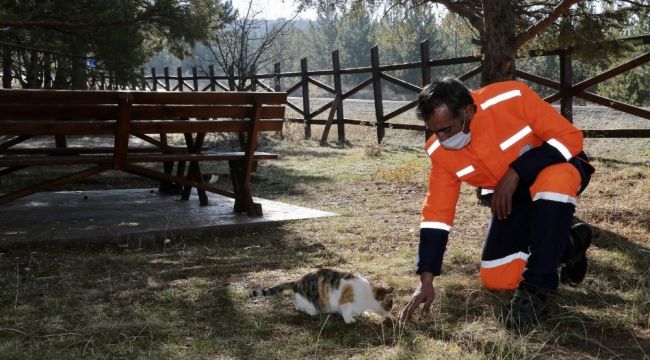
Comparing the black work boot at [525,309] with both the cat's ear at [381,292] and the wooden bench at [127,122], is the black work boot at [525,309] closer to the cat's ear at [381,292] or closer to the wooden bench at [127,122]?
the cat's ear at [381,292]

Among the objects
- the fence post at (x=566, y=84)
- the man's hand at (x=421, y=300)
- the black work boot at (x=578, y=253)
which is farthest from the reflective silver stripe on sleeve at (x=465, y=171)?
the fence post at (x=566, y=84)

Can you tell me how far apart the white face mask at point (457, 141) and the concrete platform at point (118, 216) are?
2.66 metres

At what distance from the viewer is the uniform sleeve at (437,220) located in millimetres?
3145

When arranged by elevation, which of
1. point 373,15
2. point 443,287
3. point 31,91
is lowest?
point 443,287

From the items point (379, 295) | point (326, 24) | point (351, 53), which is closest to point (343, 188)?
point (379, 295)

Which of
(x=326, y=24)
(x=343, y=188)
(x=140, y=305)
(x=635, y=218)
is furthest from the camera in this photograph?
(x=326, y=24)

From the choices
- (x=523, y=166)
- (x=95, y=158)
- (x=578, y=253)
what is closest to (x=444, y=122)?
(x=523, y=166)

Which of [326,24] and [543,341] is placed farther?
[326,24]

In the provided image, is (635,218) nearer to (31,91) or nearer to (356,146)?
(31,91)

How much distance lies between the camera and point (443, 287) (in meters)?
A: 3.70

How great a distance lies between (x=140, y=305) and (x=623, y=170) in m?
6.10

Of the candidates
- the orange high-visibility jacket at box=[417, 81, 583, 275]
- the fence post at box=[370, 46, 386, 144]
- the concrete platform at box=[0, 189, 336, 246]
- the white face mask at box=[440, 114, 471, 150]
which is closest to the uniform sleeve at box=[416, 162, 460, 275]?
the orange high-visibility jacket at box=[417, 81, 583, 275]

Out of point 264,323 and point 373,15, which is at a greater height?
point 373,15

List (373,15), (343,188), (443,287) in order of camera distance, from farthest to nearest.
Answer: (343,188) → (373,15) → (443,287)
